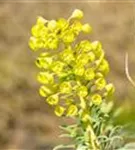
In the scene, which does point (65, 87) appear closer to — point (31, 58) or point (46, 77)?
point (46, 77)

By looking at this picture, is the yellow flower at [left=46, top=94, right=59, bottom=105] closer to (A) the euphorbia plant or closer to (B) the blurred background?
(A) the euphorbia plant

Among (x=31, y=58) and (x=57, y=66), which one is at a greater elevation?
(x=31, y=58)

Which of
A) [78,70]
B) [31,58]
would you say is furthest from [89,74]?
[31,58]

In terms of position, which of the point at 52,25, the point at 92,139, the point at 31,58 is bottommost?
the point at 92,139

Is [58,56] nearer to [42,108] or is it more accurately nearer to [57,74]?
[57,74]

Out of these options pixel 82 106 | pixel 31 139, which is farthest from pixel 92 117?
pixel 31 139

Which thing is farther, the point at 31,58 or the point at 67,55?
the point at 31,58

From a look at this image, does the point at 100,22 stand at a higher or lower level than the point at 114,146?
higher

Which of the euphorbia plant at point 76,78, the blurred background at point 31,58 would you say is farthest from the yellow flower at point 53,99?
the blurred background at point 31,58
